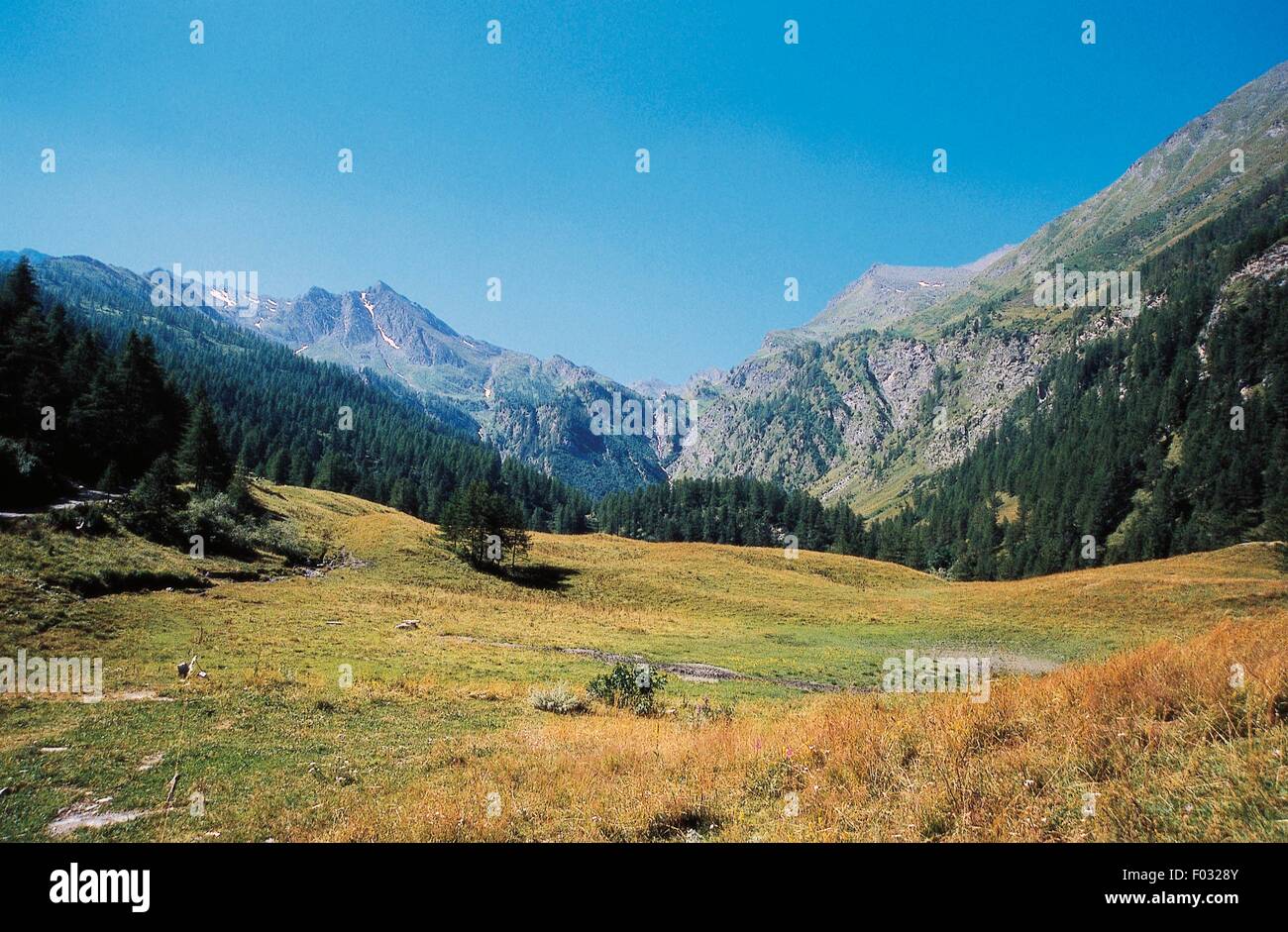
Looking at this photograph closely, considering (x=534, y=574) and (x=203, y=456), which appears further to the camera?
(x=534, y=574)

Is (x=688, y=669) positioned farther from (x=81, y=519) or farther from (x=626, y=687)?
(x=81, y=519)

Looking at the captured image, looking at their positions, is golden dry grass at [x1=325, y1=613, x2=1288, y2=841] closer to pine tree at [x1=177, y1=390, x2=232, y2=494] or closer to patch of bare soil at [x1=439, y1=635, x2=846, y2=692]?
patch of bare soil at [x1=439, y1=635, x2=846, y2=692]

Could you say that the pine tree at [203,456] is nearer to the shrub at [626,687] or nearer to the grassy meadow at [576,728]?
the grassy meadow at [576,728]

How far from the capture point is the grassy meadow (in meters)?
6.51

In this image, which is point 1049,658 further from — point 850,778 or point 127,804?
point 127,804

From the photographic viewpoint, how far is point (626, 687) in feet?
67.5

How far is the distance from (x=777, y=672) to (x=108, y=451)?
2630 inches

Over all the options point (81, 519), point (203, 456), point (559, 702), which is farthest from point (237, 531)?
point (559, 702)

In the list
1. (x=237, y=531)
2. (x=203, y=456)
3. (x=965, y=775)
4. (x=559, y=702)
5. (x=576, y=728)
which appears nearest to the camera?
(x=965, y=775)

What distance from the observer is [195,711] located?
16.0 meters

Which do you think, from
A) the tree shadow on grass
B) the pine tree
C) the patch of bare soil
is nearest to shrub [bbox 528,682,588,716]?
the patch of bare soil

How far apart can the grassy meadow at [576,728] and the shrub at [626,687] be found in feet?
4.36

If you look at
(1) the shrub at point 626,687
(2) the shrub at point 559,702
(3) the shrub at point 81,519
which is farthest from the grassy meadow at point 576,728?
(3) the shrub at point 81,519

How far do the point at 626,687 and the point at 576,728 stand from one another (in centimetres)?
547
